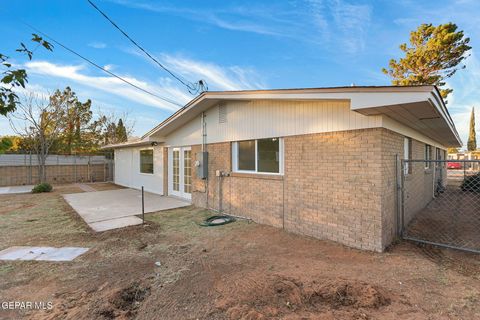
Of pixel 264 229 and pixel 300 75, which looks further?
pixel 300 75

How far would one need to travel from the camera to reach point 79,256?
4457mm

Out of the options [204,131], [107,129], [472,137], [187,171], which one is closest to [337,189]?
[204,131]

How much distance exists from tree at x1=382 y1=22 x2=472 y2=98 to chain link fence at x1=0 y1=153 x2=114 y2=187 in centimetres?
2281

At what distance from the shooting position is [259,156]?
6777mm

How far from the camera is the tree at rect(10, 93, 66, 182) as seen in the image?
592 inches

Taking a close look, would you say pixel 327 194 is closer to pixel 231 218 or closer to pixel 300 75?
pixel 231 218

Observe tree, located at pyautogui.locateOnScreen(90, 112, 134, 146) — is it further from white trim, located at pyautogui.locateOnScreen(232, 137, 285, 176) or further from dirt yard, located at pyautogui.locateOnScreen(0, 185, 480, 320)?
dirt yard, located at pyautogui.locateOnScreen(0, 185, 480, 320)

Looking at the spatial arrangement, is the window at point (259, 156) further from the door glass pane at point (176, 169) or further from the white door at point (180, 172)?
the door glass pane at point (176, 169)

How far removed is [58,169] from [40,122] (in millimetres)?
3808

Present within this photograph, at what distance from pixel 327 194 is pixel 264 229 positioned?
1.87 metres

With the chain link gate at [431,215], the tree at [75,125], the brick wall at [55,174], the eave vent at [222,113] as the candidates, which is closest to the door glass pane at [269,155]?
the eave vent at [222,113]

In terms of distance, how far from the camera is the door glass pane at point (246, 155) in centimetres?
696

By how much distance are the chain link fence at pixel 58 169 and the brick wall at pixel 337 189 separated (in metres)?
17.0

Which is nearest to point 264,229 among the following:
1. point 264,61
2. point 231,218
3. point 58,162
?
point 231,218
